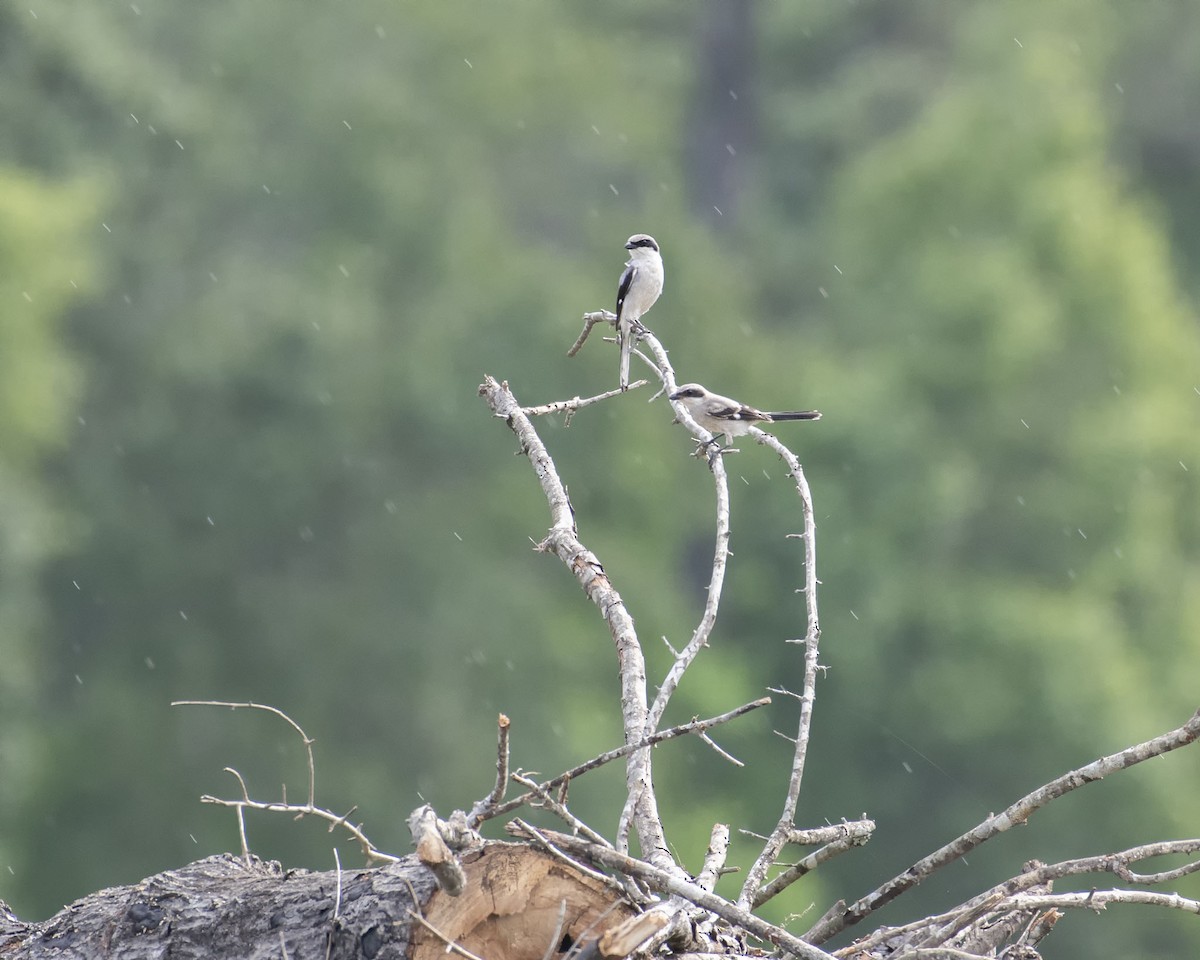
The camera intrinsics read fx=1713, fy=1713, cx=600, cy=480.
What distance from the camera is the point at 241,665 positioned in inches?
840

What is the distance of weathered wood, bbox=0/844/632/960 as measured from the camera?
3676 millimetres

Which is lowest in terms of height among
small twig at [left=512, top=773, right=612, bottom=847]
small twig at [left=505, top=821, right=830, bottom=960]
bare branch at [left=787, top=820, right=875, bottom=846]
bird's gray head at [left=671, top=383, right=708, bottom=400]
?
small twig at [left=505, top=821, right=830, bottom=960]

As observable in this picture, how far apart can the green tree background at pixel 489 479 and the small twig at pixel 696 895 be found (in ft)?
47.8

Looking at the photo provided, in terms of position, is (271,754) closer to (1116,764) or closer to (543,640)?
(543,640)

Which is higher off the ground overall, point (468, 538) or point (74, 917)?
point (468, 538)

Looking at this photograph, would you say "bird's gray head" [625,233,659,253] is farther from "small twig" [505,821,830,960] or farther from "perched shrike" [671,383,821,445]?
"small twig" [505,821,830,960]

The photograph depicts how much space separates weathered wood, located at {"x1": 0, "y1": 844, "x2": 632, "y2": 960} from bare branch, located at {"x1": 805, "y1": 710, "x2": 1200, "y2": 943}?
2.50 feet

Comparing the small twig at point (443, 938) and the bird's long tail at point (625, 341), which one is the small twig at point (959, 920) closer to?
the small twig at point (443, 938)

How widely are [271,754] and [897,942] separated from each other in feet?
54.2

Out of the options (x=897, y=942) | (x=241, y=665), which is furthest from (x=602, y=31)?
(x=897, y=942)

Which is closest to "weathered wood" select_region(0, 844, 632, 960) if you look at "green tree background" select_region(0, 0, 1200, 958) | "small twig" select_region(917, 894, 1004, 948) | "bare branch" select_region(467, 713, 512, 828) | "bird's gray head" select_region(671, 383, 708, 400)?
"bare branch" select_region(467, 713, 512, 828)

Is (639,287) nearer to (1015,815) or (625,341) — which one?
(625,341)

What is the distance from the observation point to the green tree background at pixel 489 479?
19.9 m

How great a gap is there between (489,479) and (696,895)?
19984mm
